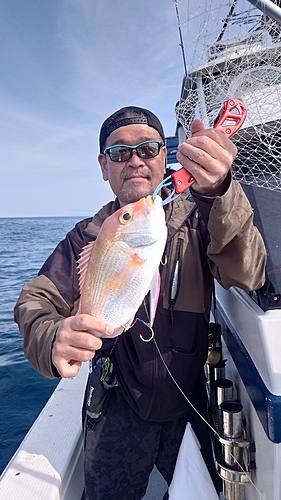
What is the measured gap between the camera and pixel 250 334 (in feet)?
4.83

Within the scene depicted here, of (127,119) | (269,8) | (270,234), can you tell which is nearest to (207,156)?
(270,234)

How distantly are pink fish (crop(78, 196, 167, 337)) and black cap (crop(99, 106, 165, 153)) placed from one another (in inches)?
39.5

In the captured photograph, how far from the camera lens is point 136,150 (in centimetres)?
184

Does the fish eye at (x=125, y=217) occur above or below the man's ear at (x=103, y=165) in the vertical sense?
below

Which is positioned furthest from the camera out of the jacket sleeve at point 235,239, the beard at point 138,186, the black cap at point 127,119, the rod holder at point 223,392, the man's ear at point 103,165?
the man's ear at point 103,165

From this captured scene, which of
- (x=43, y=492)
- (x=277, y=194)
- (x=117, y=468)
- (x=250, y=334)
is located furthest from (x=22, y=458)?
(x=277, y=194)

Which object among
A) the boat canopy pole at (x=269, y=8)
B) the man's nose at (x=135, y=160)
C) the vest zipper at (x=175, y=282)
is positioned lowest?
the vest zipper at (x=175, y=282)

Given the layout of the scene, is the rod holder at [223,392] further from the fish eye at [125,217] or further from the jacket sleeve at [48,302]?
the fish eye at [125,217]

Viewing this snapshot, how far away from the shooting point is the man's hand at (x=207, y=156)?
1.13m

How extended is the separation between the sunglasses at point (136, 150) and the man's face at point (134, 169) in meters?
0.02

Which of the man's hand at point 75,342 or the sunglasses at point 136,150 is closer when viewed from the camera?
the man's hand at point 75,342

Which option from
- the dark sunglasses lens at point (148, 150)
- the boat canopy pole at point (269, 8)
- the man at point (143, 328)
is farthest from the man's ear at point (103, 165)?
the boat canopy pole at point (269, 8)

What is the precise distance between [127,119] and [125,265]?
121 centimetres

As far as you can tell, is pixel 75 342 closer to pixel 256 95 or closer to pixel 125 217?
pixel 125 217
